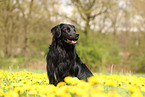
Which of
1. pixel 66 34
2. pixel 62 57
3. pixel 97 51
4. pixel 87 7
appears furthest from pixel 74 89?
pixel 87 7

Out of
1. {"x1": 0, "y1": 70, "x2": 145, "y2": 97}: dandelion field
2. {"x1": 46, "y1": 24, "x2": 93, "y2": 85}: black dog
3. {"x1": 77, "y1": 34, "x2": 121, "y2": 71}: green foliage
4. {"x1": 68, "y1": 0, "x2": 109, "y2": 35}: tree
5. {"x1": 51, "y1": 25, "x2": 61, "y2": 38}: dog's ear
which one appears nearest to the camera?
{"x1": 0, "y1": 70, "x2": 145, "y2": 97}: dandelion field

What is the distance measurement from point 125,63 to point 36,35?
10.5m

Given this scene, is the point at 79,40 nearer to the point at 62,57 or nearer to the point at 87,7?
the point at 87,7

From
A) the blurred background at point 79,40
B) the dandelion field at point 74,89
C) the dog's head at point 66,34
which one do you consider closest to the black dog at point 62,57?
the dog's head at point 66,34

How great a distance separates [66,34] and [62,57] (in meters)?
0.50

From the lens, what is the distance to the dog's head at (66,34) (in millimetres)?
3266

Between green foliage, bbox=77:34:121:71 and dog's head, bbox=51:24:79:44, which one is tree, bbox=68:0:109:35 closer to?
green foliage, bbox=77:34:121:71

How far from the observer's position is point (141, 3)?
18766mm

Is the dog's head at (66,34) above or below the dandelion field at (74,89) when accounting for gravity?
above

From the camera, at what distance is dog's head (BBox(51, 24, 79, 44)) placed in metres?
3.27

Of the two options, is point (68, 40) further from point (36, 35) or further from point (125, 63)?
point (36, 35)

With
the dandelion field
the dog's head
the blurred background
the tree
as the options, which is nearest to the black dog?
the dog's head

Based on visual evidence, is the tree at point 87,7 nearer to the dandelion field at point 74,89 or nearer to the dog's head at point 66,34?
the dog's head at point 66,34

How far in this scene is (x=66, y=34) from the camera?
3.36 metres
